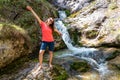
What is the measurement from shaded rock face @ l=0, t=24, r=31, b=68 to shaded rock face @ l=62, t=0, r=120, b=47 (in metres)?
5.52

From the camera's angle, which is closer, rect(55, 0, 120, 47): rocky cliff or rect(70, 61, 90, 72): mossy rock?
rect(70, 61, 90, 72): mossy rock

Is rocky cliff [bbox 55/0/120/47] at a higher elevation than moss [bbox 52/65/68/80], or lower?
higher

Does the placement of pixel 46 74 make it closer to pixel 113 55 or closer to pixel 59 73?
pixel 59 73

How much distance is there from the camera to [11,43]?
1117 centimetres

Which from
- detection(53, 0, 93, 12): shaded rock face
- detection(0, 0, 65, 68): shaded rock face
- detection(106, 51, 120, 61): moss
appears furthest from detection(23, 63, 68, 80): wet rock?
detection(53, 0, 93, 12): shaded rock face

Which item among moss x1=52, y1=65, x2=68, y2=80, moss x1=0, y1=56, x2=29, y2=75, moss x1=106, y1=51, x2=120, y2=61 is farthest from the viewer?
moss x1=106, y1=51, x2=120, y2=61

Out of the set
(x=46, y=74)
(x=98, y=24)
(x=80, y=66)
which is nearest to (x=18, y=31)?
(x=46, y=74)

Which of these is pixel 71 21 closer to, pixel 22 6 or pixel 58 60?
pixel 22 6

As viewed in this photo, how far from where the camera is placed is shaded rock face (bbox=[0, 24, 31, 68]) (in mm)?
10689

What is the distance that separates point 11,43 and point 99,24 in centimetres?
786

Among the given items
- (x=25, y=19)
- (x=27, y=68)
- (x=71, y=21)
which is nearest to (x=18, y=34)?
(x=27, y=68)

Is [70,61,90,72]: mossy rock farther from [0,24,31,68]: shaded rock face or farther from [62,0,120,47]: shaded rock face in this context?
[62,0,120,47]: shaded rock face

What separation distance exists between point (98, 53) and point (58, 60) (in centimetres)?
291

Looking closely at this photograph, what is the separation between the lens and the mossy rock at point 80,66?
11475 mm
